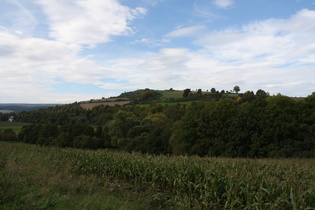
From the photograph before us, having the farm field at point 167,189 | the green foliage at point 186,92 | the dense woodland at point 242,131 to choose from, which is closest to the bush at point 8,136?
the dense woodland at point 242,131

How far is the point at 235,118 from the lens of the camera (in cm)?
3000

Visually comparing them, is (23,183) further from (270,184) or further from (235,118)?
(235,118)

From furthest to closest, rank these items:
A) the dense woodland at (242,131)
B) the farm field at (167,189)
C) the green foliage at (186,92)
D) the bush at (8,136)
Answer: the green foliage at (186,92) → the bush at (8,136) → the dense woodland at (242,131) → the farm field at (167,189)

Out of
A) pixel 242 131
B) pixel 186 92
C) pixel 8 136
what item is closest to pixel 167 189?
pixel 242 131

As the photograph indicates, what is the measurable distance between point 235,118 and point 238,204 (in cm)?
2603

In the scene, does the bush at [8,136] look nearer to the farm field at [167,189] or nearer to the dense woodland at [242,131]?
the dense woodland at [242,131]

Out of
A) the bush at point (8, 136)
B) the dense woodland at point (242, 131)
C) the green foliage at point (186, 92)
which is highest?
the green foliage at point (186, 92)

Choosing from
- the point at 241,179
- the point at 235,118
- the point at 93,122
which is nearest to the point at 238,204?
the point at 241,179

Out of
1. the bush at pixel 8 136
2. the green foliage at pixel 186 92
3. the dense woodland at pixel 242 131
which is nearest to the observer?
the dense woodland at pixel 242 131

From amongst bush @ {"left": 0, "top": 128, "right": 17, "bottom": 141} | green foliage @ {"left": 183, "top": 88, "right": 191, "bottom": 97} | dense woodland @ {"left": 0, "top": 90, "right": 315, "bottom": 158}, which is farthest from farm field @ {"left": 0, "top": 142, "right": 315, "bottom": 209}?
green foliage @ {"left": 183, "top": 88, "right": 191, "bottom": 97}

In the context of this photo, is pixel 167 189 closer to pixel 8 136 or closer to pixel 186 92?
pixel 8 136

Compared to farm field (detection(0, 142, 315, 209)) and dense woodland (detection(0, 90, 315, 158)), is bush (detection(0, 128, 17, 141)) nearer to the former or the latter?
dense woodland (detection(0, 90, 315, 158))

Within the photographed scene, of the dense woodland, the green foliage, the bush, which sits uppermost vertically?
the green foliage

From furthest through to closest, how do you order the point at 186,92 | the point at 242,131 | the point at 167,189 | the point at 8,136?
the point at 186,92 < the point at 8,136 < the point at 242,131 < the point at 167,189
